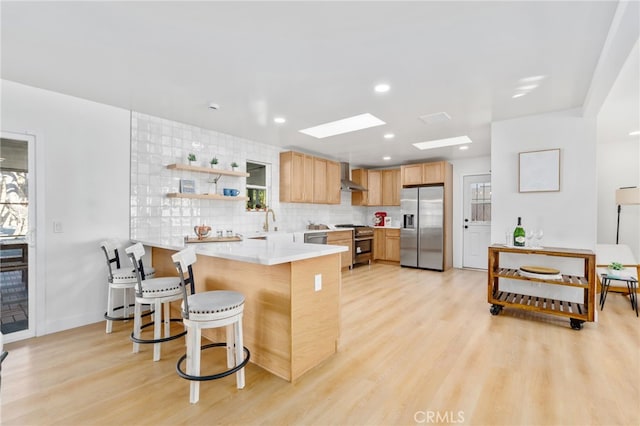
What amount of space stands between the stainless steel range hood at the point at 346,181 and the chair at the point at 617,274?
14.1 feet

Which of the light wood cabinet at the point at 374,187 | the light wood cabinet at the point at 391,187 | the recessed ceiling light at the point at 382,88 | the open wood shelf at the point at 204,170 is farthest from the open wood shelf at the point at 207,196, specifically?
the light wood cabinet at the point at 391,187

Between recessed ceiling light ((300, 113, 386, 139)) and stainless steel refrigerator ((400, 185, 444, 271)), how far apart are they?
2.69m

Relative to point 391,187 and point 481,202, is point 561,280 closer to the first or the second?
point 481,202

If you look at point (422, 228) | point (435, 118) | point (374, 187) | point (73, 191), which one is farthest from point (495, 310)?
point (73, 191)

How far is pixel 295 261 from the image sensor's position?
214cm

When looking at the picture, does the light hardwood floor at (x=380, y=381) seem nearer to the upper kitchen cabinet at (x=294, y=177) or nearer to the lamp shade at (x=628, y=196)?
the lamp shade at (x=628, y=196)

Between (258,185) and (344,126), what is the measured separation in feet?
6.14

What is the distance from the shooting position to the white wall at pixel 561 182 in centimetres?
334

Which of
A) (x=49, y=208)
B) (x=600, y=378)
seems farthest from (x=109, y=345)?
(x=600, y=378)

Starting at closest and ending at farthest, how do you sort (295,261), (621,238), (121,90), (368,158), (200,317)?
(200,317), (295,261), (121,90), (621,238), (368,158)

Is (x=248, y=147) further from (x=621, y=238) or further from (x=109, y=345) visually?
(x=621, y=238)

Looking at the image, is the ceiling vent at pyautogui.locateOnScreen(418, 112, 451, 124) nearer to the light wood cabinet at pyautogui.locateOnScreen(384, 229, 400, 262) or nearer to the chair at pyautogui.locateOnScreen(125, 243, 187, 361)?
the chair at pyautogui.locateOnScreen(125, 243, 187, 361)

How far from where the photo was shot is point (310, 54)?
2326 millimetres

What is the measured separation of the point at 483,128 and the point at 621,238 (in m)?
3.27
